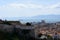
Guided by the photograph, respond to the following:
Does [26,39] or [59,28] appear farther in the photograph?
[59,28]

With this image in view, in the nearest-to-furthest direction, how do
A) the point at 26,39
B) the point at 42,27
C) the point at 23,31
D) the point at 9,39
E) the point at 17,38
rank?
the point at 9,39 → the point at 17,38 → the point at 26,39 → the point at 23,31 → the point at 42,27

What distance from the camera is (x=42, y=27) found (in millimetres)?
21766

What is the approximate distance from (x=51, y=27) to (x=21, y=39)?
13858 mm

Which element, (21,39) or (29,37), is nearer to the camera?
(21,39)

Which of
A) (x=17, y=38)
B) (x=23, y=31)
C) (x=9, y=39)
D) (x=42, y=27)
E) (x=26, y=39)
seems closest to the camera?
(x=9, y=39)

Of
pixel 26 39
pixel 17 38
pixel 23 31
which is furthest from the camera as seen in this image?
pixel 23 31

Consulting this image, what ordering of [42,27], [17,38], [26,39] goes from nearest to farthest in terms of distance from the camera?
[17,38] < [26,39] < [42,27]

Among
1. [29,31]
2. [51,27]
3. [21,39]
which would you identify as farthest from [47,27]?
[21,39]

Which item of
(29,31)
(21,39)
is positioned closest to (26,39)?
(21,39)

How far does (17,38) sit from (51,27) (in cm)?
1425

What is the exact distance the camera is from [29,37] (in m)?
9.81

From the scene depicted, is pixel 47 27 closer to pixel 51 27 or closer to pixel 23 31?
pixel 51 27

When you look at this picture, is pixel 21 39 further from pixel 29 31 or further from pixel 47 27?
pixel 47 27

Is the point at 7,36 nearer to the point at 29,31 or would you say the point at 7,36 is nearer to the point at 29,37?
the point at 29,37
